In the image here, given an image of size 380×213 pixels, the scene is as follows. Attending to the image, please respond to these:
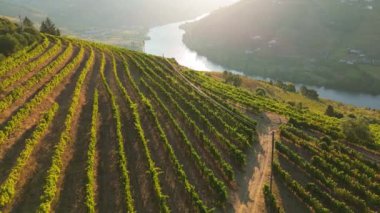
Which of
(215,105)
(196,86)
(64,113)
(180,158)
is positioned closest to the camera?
(180,158)

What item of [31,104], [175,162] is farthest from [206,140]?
[31,104]

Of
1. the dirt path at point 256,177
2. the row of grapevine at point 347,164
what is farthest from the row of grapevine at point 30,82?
the row of grapevine at point 347,164

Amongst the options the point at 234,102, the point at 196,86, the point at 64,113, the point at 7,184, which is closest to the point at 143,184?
the point at 7,184

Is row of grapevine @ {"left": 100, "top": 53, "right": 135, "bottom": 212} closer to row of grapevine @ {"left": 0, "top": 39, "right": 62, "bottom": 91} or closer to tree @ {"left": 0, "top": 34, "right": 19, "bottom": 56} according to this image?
row of grapevine @ {"left": 0, "top": 39, "right": 62, "bottom": 91}

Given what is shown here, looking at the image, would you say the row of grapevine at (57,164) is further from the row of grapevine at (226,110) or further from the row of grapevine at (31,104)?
the row of grapevine at (226,110)

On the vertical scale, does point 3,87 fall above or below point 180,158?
above

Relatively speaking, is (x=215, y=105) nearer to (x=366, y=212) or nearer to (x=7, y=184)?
(x=366, y=212)
